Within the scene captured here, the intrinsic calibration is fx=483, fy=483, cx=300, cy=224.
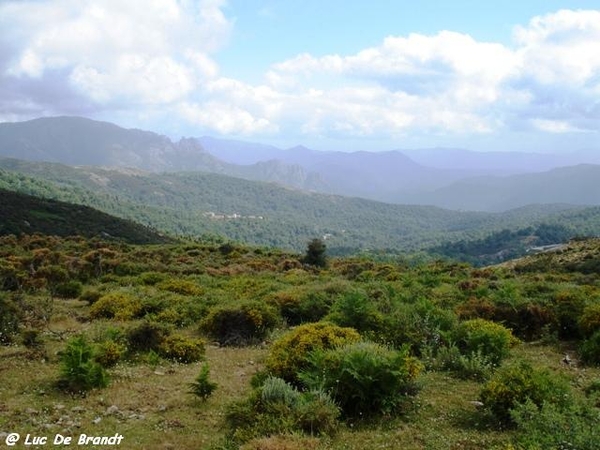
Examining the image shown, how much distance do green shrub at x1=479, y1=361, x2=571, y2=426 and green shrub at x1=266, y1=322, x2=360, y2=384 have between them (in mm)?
2964

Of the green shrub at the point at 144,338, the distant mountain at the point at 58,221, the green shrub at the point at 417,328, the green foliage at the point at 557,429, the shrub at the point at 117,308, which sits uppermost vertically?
the green foliage at the point at 557,429

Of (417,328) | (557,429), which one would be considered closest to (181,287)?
(417,328)

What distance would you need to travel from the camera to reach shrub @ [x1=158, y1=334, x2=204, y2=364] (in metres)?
11.3

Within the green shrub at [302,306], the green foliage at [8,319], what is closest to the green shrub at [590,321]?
the green shrub at [302,306]

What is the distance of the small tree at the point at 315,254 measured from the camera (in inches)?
1427

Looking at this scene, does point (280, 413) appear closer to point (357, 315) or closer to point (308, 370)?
point (308, 370)

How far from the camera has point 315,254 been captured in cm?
3669

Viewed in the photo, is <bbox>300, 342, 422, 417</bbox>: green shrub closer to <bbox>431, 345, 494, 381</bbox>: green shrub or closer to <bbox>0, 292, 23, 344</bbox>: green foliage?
<bbox>431, 345, 494, 381</bbox>: green shrub

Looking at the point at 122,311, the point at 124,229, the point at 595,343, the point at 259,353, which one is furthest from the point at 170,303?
the point at 124,229

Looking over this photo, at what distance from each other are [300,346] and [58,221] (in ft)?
192

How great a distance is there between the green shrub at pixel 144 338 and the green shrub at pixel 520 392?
25.2 feet

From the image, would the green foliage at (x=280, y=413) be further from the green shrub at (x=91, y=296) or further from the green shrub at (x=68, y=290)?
the green shrub at (x=68, y=290)

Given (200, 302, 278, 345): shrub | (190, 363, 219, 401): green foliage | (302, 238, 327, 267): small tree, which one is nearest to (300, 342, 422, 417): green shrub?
(190, 363, 219, 401): green foliage

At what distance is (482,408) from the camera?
7.96 m
